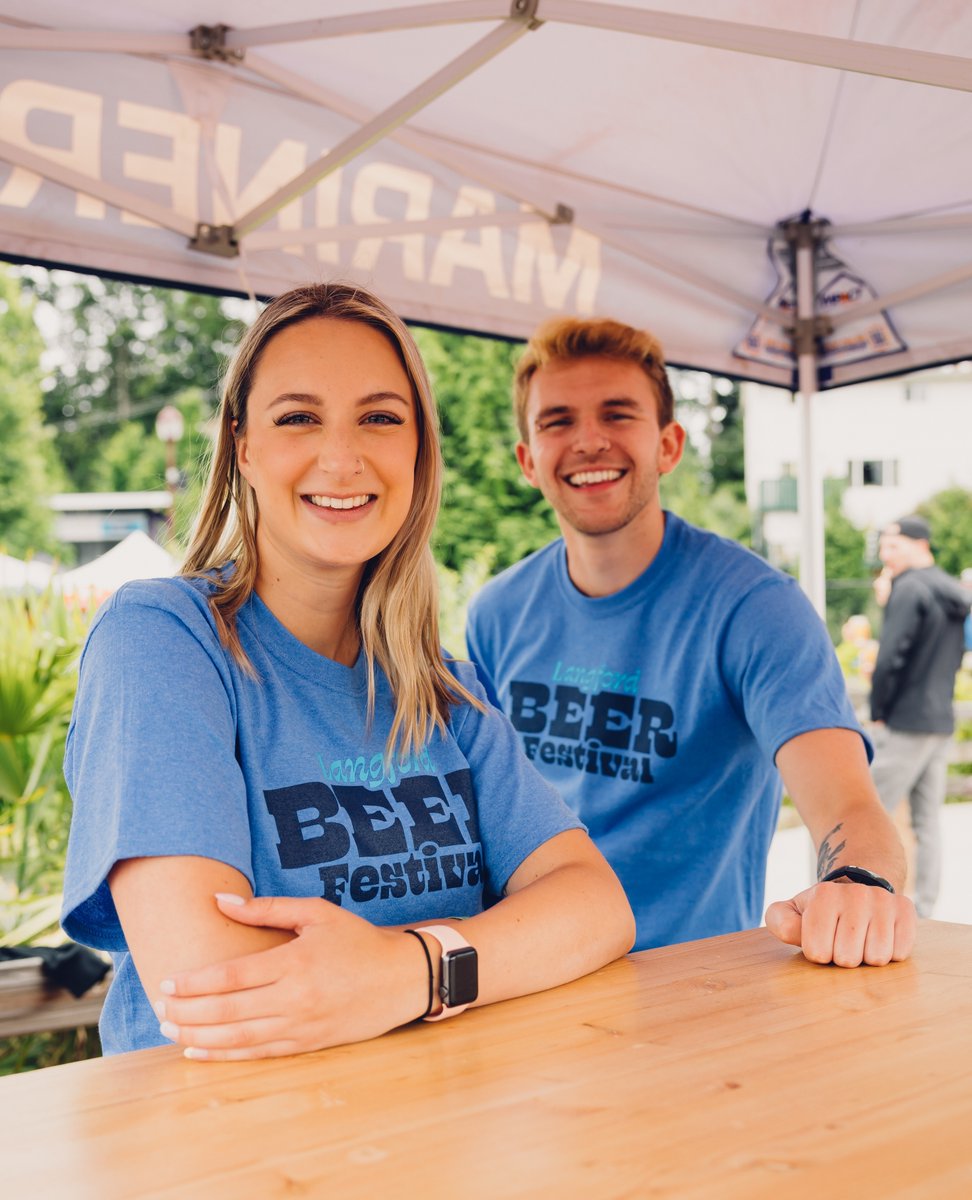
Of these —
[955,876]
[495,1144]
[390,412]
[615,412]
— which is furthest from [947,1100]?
[955,876]

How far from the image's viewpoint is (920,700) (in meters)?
5.81

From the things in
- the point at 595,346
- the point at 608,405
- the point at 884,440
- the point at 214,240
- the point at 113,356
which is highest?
the point at 113,356

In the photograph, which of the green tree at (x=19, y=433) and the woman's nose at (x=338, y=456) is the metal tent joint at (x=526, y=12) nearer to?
the woman's nose at (x=338, y=456)

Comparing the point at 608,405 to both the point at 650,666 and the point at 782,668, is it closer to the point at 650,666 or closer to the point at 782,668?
the point at 650,666

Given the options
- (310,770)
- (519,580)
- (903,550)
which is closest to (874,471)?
(903,550)

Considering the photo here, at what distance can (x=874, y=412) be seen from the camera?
20828 mm

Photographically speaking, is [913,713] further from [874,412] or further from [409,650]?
[874,412]

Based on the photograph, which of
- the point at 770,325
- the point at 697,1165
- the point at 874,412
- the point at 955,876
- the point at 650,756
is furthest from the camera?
the point at 874,412

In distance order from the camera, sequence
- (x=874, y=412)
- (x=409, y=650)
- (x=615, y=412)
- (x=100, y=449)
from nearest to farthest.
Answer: (x=409, y=650), (x=615, y=412), (x=874, y=412), (x=100, y=449)

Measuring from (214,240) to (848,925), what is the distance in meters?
2.09

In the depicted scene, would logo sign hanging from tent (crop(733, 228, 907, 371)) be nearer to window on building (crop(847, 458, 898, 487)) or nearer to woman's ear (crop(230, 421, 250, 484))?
woman's ear (crop(230, 421, 250, 484))

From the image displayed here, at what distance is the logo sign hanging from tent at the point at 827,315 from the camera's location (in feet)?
12.2

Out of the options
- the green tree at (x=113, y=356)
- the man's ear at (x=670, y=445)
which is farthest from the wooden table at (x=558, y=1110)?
the green tree at (x=113, y=356)

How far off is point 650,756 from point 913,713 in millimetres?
3776
